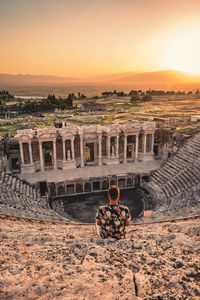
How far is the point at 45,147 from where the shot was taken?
30.1 meters

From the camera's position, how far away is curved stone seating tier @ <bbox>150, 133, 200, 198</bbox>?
23.6 meters

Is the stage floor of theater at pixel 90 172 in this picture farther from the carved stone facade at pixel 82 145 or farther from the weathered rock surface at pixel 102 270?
the weathered rock surface at pixel 102 270

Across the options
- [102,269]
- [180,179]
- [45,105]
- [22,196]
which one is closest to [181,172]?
[180,179]

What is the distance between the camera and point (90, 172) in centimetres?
2819

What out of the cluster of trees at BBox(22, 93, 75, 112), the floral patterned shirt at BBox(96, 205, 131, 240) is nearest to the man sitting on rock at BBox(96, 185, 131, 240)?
the floral patterned shirt at BBox(96, 205, 131, 240)

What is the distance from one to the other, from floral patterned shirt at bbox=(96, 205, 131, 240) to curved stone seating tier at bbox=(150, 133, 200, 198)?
59.4ft

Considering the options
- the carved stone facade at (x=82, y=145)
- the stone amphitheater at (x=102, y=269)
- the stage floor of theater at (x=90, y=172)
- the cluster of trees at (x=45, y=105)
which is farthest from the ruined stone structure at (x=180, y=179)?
the cluster of trees at (x=45, y=105)

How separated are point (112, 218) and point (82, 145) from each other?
23508 mm

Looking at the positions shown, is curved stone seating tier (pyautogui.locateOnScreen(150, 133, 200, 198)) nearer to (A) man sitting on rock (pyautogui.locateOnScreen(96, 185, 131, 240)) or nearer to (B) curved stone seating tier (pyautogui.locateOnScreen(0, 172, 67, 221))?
(B) curved stone seating tier (pyautogui.locateOnScreen(0, 172, 67, 221))

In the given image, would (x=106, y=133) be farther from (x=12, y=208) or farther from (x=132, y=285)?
(x=132, y=285)

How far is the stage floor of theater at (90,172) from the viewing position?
2655 centimetres

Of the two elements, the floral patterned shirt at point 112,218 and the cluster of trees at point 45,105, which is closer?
the floral patterned shirt at point 112,218

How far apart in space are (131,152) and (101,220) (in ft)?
86.5

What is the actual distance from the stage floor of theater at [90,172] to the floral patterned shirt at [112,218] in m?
20.2
